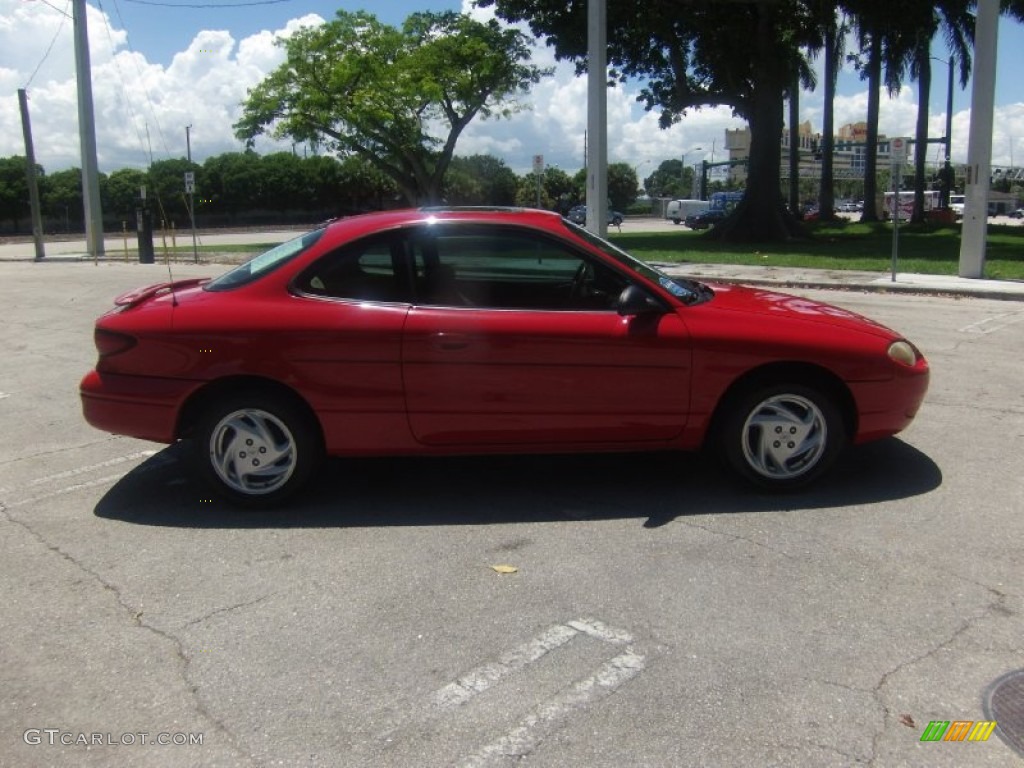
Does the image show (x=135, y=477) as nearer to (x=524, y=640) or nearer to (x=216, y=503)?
(x=216, y=503)

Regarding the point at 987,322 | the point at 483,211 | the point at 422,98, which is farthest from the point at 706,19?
the point at 483,211

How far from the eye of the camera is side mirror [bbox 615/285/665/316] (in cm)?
454

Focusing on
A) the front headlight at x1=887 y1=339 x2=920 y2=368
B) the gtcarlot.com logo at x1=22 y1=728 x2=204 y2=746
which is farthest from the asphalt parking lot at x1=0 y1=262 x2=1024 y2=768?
the front headlight at x1=887 y1=339 x2=920 y2=368

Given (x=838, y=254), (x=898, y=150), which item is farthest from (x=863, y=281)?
(x=838, y=254)

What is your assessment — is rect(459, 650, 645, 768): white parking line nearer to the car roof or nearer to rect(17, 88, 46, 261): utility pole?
the car roof

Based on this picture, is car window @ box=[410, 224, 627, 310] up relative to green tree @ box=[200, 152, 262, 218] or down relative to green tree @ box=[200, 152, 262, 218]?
down

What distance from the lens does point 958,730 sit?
280cm

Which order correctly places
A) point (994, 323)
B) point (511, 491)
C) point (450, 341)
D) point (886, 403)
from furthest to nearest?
point (994, 323) → point (511, 491) → point (886, 403) → point (450, 341)

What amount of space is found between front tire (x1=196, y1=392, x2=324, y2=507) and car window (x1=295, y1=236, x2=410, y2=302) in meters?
0.65

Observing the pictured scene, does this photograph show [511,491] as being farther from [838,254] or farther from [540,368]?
[838,254]

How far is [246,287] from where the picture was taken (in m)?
4.75

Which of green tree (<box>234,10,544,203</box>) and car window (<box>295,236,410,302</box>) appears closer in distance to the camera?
car window (<box>295,236,410,302</box>)

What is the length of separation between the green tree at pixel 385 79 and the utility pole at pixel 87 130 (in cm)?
947

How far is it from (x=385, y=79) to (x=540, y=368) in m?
35.0
